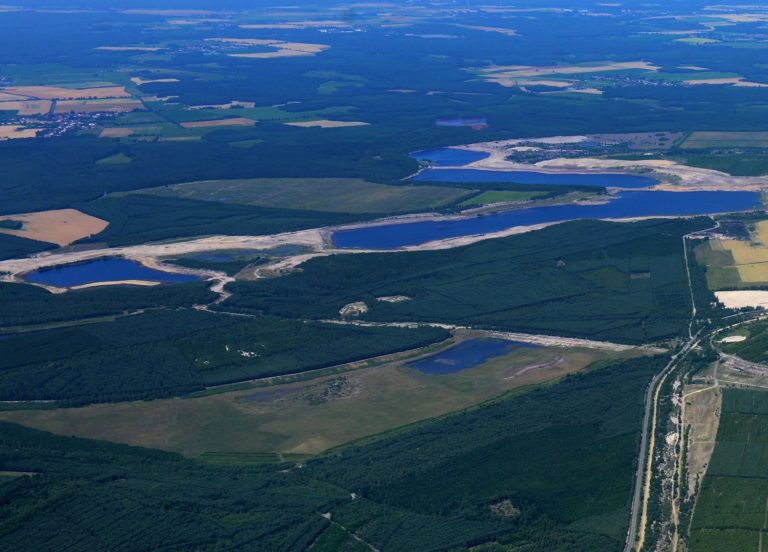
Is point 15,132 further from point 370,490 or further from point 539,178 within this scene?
point 370,490

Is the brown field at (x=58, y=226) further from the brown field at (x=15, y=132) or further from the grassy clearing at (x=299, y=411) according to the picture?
the brown field at (x=15, y=132)

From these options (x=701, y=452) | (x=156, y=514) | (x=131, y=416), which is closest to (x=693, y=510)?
(x=701, y=452)

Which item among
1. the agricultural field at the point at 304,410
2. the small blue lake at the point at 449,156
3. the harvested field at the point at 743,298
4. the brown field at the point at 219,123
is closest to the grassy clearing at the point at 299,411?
the agricultural field at the point at 304,410

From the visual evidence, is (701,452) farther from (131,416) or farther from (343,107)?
(343,107)

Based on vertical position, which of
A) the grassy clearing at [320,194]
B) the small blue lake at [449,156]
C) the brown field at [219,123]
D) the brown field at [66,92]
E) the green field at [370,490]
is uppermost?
the brown field at [66,92]

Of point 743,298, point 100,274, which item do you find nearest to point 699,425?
point 743,298

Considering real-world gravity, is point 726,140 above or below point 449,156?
above

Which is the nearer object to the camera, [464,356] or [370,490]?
[370,490]

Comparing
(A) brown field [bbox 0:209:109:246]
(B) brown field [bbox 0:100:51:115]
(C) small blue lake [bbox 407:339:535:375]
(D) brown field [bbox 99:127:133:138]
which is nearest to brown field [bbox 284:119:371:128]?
(D) brown field [bbox 99:127:133:138]
